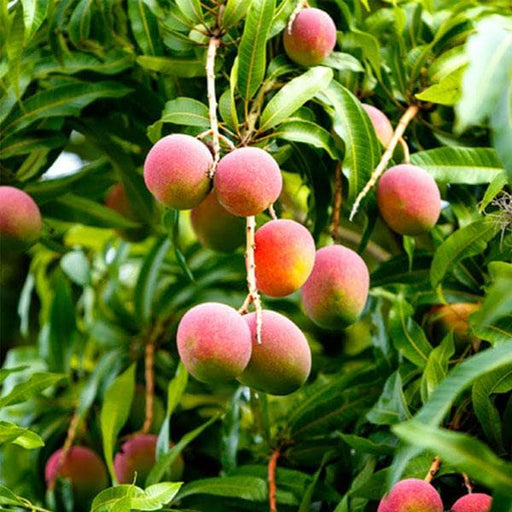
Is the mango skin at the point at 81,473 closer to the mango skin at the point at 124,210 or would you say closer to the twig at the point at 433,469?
the mango skin at the point at 124,210

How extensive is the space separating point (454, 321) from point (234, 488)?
309mm

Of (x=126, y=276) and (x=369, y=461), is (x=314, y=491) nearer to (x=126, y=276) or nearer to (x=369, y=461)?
(x=369, y=461)

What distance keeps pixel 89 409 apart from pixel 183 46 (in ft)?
2.10

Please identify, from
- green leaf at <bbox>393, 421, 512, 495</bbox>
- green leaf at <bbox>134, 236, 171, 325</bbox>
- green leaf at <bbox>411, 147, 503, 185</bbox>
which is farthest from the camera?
green leaf at <bbox>134, 236, 171, 325</bbox>

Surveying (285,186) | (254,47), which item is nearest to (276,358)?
(254,47)

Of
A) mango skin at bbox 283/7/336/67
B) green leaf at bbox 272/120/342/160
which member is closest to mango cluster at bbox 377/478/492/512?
green leaf at bbox 272/120/342/160

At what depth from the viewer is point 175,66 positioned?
1093mm

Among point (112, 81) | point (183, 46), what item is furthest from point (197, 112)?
point (112, 81)

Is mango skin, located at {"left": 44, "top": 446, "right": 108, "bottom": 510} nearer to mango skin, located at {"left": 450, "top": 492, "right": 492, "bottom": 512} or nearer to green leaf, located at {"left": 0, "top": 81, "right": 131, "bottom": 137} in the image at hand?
green leaf, located at {"left": 0, "top": 81, "right": 131, "bottom": 137}

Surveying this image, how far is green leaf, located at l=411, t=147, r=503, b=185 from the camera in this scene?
1.04 metres

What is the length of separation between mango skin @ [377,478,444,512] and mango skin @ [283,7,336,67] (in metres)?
0.44

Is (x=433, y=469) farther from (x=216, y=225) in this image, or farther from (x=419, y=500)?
(x=216, y=225)

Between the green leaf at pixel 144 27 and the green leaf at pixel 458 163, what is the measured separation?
0.31 m

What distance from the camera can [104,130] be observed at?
1229 mm
